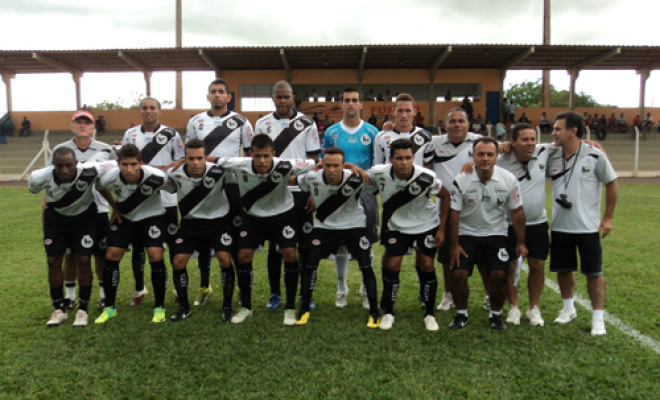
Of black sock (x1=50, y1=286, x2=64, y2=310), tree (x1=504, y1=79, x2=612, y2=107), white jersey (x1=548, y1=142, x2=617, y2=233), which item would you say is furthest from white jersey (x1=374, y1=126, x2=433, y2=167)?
tree (x1=504, y1=79, x2=612, y2=107)

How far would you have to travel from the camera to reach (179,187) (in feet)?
14.4

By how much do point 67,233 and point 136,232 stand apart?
60 centimetres

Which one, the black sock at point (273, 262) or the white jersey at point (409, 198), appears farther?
the black sock at point (273, 262)

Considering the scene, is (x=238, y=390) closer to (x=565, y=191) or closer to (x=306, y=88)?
(x=565, y=191)

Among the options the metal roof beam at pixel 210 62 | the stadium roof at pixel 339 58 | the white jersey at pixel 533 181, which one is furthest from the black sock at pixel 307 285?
the metal roof beam at pixel 210 62

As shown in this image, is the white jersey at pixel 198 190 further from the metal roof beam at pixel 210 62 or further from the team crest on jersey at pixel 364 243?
the metal roof beam at pixel 210 62

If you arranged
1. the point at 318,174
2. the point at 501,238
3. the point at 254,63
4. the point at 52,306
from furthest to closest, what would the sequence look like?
the point at 254,63, the point at 52,306, the point at 318,174, the point at 501,238

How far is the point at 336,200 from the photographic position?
4305 millimetres

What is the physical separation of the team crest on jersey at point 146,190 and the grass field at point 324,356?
3.89ft

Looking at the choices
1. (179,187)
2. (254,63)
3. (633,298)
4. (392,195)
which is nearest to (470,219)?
(392,195)

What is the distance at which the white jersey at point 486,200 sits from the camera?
13.0ft

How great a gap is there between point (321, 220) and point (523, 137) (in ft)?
6.43

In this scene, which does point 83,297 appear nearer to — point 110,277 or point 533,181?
point 110,277

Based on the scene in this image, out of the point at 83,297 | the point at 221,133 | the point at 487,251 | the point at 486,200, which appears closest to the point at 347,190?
the point at 486,200
